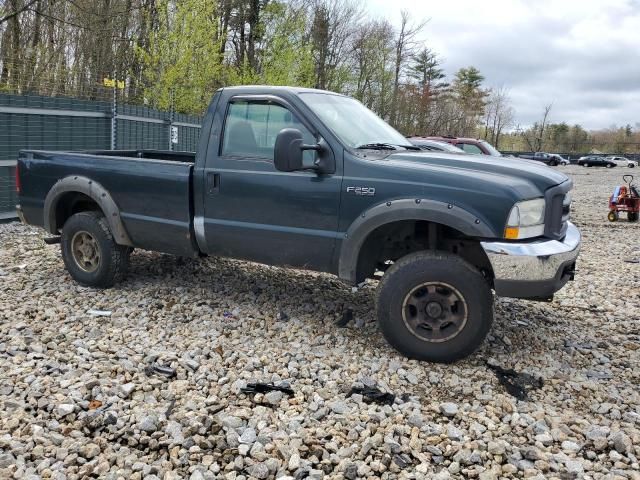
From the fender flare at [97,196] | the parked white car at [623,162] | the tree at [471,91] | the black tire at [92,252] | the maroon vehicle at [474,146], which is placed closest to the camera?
the fender flare at [97,196]

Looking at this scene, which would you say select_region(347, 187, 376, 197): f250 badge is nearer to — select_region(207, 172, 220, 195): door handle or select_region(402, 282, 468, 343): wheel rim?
select_region(402, 282, 468, 343): wheel rim

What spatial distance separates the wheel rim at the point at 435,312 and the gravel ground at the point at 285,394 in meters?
0.26

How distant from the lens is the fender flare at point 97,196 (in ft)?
17.8

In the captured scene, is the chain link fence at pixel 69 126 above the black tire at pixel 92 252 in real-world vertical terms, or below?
above

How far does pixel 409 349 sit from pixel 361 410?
2.74 feet

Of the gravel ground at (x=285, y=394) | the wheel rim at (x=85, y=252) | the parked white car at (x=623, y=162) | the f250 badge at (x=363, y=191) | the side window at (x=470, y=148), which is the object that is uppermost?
the parked white car at (x=623, y=162)

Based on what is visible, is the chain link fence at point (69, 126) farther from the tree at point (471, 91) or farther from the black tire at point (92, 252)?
the tree at point (471, 91)

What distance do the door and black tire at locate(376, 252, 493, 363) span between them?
0.62m

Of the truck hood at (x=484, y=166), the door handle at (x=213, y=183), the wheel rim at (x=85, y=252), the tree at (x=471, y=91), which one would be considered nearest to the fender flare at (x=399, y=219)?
the truck hood at (x=484, y=166)

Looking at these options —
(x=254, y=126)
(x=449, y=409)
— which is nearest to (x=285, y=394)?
(x=449, y=409)

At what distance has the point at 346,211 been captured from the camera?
14.4 feet

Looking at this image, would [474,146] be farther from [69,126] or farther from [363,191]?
[363,191]

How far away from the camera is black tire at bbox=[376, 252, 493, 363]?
404 cm

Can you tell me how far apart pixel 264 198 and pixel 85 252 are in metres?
2.26
